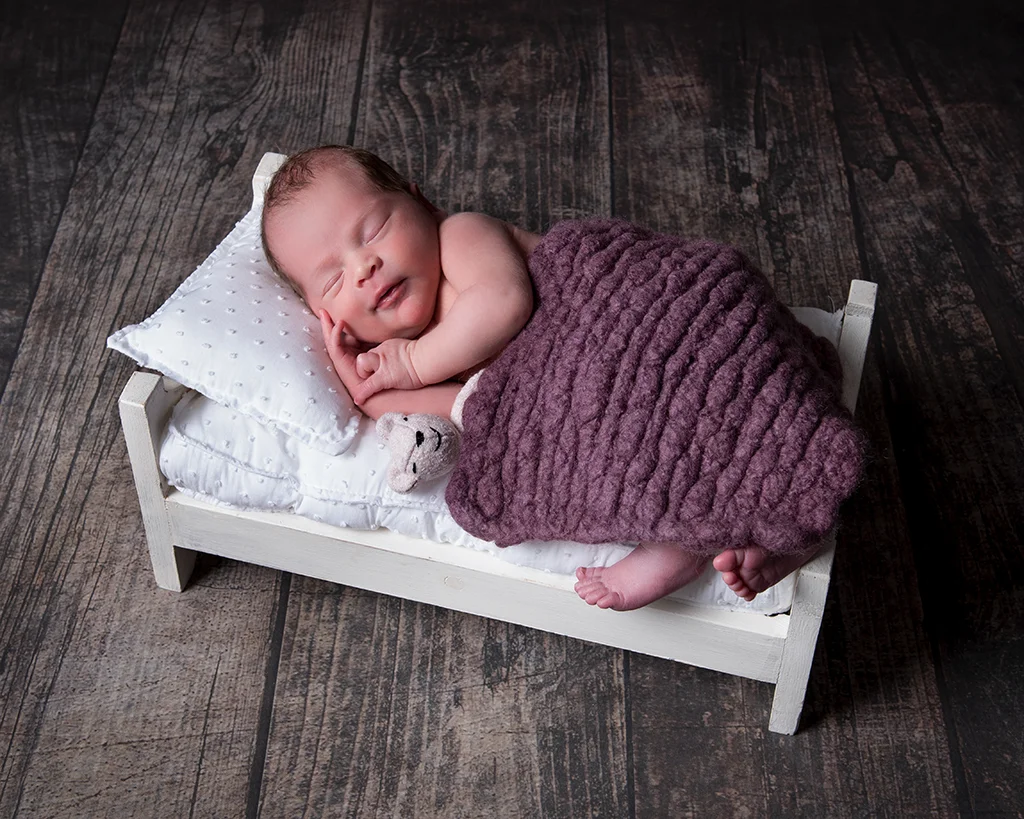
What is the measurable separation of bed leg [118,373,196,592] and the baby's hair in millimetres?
191

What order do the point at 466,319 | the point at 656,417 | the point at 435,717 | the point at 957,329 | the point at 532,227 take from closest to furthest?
1. the point at 656,417
2. the point at 466,319
3. the point at 435,717
4. the point at 957,329
5. the point at 532,227

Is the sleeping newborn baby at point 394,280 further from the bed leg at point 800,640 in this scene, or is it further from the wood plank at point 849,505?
the wood plank at point 849,505

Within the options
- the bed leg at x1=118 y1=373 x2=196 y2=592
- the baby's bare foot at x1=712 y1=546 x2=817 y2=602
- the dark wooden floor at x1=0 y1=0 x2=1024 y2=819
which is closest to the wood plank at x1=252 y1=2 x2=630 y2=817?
the dark wooden floor at x1=0 y1=0 x2=1024 y2=819

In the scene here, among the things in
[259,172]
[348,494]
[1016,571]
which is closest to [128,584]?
[348,494]

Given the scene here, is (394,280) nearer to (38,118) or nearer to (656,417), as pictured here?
(656,417)

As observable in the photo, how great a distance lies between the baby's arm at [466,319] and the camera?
127 cm

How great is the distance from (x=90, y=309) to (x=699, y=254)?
3.38ft

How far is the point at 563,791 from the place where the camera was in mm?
1312

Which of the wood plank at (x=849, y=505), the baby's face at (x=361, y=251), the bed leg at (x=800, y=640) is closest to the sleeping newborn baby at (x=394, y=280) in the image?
the baby's face at (x=361, y=251)

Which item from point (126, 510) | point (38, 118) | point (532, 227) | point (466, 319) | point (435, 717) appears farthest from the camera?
point (38, 118)

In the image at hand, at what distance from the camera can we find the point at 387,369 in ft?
4.29

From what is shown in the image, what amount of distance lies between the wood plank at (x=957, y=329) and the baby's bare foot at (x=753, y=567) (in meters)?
0.34

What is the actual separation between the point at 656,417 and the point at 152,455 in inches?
21.4

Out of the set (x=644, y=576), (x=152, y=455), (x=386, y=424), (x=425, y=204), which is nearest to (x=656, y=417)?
(x=644, y=576)
